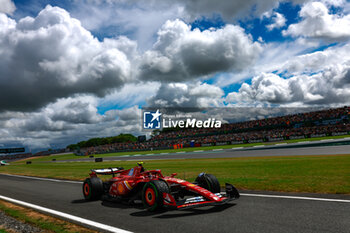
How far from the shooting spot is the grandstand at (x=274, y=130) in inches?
1932

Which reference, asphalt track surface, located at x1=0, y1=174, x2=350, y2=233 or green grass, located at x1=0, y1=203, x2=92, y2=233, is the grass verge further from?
asphalt track surface, located at x1=0, y1=174, x2=350, y2=233

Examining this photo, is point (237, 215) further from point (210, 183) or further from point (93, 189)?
point (93, 189)

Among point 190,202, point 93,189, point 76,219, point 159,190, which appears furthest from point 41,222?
point 190,202

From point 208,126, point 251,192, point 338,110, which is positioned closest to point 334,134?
point 338,110

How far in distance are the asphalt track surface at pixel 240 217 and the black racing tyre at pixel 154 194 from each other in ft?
0.66

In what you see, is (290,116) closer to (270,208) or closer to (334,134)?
(334,134)

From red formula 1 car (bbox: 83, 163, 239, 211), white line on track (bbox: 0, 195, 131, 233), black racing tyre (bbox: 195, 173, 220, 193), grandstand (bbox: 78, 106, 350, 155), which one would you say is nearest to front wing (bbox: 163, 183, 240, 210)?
red formula 1 car (bbox: 83, 163, 239, 211)

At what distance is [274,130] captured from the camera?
58125 mm

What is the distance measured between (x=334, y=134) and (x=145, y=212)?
4836 centimetres

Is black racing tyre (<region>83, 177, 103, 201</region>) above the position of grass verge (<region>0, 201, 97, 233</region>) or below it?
above

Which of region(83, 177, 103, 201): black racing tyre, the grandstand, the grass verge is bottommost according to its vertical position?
the grass verge

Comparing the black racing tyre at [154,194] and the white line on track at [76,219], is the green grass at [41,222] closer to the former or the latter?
the white line on track at [76,219]

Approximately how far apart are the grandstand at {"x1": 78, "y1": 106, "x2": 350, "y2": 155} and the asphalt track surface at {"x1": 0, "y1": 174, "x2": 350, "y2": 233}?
152ft

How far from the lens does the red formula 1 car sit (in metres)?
6.34
